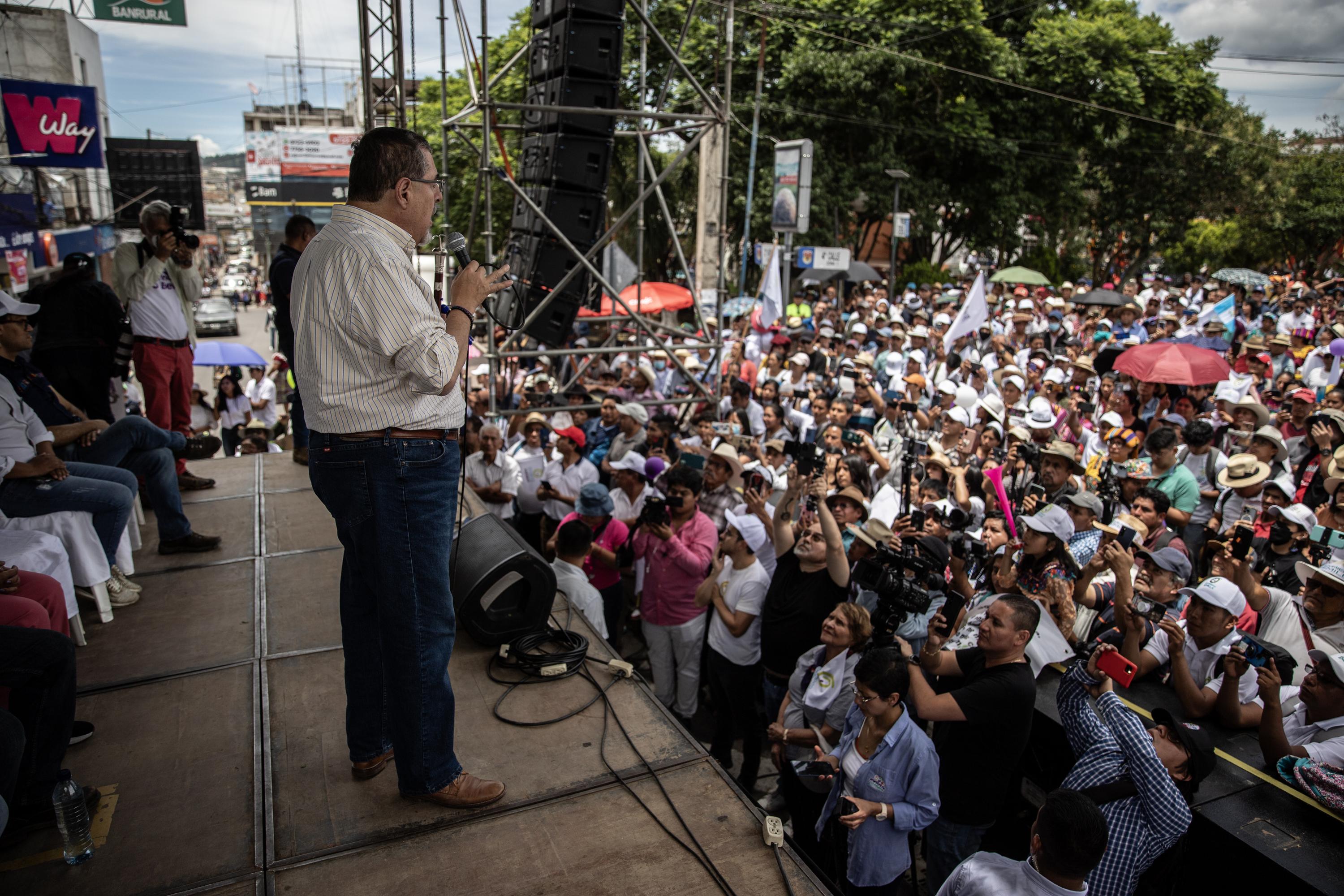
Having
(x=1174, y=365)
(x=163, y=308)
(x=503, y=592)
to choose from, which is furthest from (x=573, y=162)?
(x=1174, y=365)

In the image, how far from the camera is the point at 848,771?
11.6 feet

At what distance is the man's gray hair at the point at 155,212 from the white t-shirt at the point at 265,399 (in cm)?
675

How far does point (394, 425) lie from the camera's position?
7.33 feet

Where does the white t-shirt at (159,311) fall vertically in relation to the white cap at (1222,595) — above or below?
above

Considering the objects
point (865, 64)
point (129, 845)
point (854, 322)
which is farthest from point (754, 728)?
point (865, 64)

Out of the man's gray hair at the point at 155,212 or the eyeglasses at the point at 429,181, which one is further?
the man's gray hair at the point at 155,212

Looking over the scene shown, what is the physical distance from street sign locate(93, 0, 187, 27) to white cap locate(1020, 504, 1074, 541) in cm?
2215

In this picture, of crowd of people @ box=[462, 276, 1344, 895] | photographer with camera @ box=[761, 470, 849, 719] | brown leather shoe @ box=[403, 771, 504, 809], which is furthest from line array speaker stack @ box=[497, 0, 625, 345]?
brown leather shoe @ box=[403, 771, 504, 809]

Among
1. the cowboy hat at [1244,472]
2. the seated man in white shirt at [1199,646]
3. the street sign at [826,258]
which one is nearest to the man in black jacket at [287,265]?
the seated man in white shirt at [1199,646]

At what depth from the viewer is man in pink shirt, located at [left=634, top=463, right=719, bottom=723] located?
17.1 ft

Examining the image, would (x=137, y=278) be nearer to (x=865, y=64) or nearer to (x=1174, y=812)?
(x=1174, y=812)

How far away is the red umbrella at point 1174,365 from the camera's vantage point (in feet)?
25.8

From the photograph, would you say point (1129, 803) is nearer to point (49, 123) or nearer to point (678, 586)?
point (678, 586)

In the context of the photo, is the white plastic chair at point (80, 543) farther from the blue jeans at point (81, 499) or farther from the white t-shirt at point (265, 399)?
the white t-shirt at point (265, 399)
